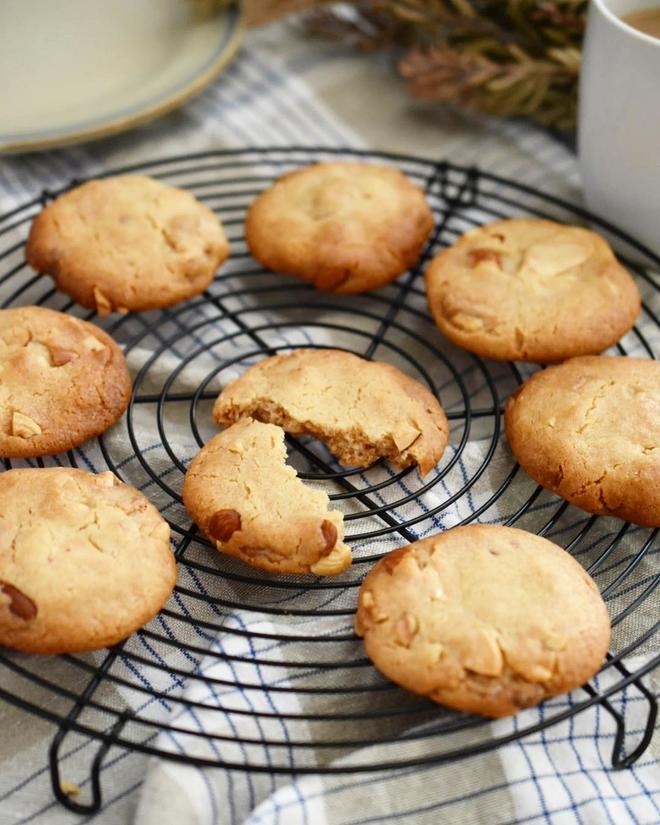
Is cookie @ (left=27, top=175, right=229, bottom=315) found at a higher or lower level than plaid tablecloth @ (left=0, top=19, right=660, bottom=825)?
higher

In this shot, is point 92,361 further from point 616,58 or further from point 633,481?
point 616,58

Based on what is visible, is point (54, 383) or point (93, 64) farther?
point (93, 64)

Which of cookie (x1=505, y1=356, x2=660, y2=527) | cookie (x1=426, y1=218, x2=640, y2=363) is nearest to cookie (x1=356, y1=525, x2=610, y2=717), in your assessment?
cookie (x1=505, y1=356, x2=660, y2=527)

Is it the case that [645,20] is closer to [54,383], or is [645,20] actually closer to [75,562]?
[54,383]

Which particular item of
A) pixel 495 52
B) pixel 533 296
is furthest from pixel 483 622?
pixel 495 52

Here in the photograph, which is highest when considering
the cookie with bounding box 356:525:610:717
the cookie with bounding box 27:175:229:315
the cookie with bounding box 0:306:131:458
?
the cookie with bounding box 27:175:229:315

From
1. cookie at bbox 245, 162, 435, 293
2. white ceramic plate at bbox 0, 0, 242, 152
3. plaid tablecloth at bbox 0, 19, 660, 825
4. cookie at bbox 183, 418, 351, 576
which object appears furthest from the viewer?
white ceramic plate at bbox 0, 0, 242, 152

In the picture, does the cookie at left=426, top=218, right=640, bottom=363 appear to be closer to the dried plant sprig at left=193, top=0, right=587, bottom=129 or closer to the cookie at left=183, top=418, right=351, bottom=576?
the cookie at left=183, top=418, right=351, bottom=576

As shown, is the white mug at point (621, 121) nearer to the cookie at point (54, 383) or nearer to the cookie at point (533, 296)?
the cookie at point (533, 296)
